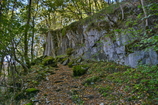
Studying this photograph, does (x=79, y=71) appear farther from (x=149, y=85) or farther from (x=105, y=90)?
(x=149, y=85)

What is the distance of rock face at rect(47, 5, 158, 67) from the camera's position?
6677mm

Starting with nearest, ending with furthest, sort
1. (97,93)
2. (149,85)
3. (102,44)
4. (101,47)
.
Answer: (149,85), (97,93), (102,44), (101,47)

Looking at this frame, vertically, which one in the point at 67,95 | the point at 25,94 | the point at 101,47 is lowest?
the point at 67,95

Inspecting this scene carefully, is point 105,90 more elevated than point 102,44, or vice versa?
point 102,44

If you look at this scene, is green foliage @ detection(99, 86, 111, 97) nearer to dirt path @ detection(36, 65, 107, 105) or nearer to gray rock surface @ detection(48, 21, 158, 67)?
dirt path @ detection(36, 65, 107, 105)

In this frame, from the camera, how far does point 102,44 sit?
9797 mm

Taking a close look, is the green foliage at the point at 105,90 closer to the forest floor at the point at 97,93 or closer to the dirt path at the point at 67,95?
the forest floor at the point at 97,93

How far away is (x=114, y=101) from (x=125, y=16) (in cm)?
680

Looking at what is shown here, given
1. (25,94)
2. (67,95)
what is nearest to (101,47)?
(67,95)

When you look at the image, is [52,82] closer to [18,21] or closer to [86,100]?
[86,100]

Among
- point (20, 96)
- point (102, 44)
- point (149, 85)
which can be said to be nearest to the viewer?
point (149, 85)

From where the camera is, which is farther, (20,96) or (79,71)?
(79,71)

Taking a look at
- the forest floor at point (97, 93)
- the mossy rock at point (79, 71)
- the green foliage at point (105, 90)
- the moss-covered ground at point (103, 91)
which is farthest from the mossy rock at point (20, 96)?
the green foliage at point (105, 90)

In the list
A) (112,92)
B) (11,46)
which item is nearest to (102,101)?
(112,92)
